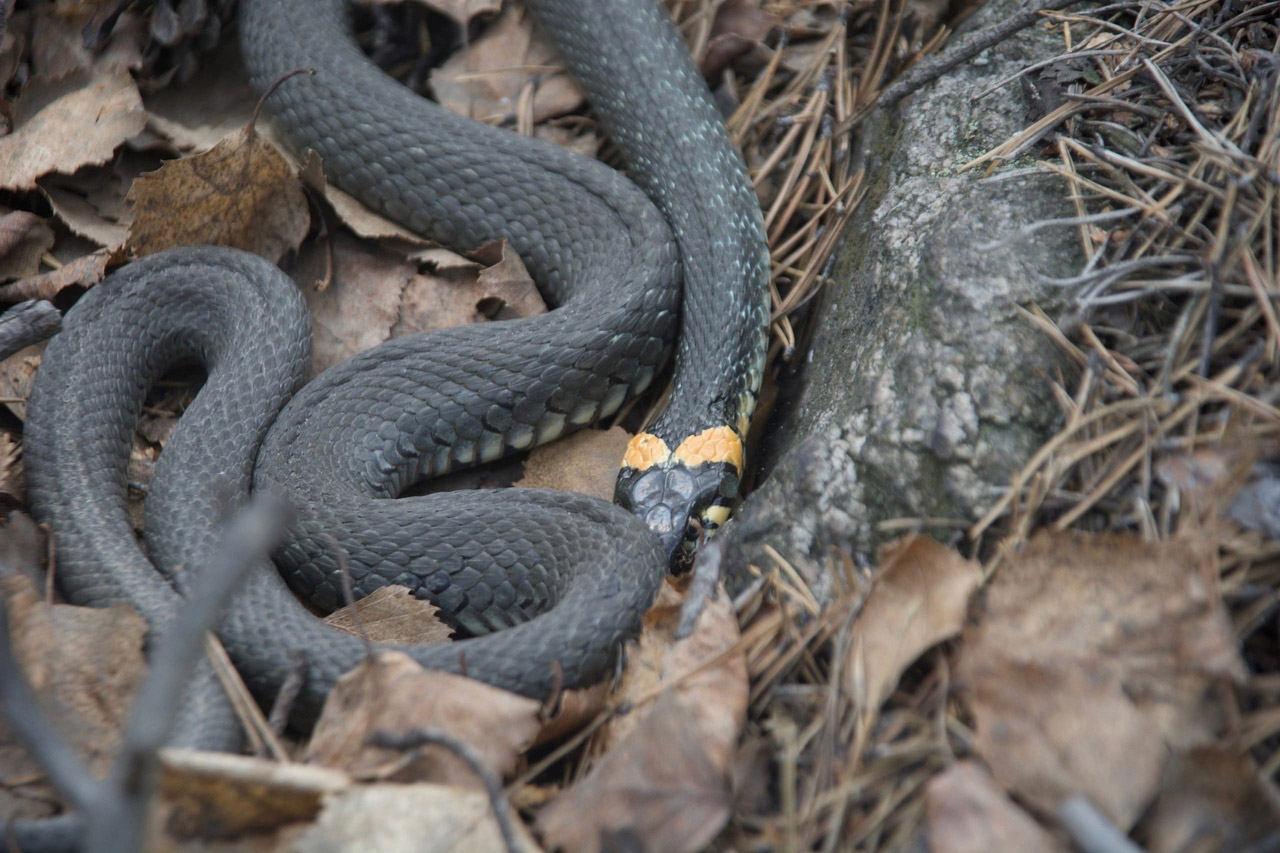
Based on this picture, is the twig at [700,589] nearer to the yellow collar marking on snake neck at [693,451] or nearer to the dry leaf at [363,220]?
the yellow collar marking on snake neck at [693,451]

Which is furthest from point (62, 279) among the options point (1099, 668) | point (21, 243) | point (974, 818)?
point (1099, 668)

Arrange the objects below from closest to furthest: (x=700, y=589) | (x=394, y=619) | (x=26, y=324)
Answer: (x=700, y=589) → (x=26, y=324) → (x=394, y=619)

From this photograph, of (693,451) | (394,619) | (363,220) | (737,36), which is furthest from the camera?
(737,36)

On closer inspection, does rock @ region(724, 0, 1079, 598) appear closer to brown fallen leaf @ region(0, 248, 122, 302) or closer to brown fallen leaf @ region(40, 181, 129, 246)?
brown fallen leaf @ region(0, 248, 122, 302)

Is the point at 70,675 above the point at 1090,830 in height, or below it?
above

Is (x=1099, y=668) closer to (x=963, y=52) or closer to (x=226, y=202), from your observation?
(x=963, y=52)

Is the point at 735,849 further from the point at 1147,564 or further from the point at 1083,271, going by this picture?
the point at 1083,271
